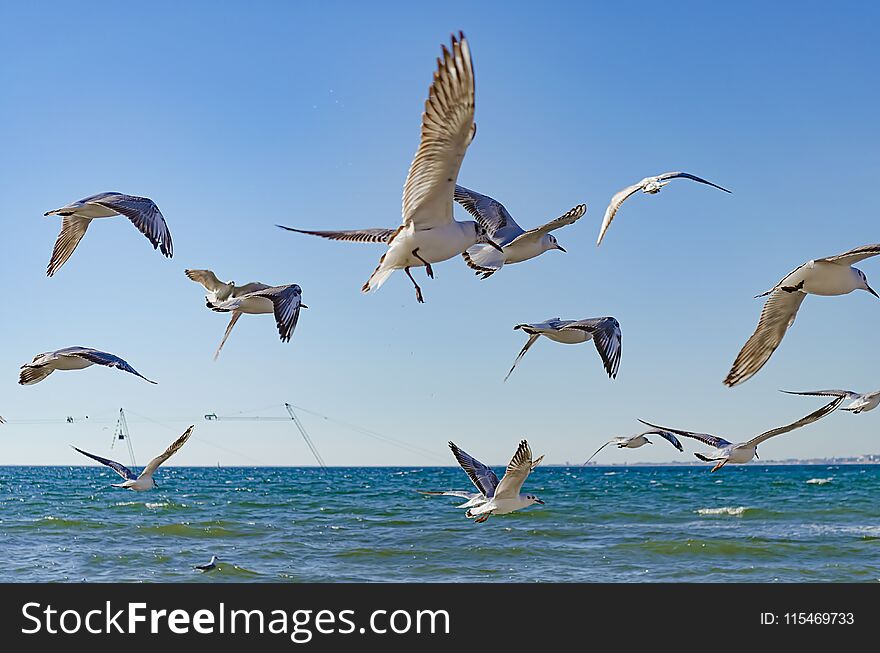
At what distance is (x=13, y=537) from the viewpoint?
19438 millimetres

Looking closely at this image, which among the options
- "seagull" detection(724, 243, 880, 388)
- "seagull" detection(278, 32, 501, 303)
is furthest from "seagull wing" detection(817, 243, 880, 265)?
"seagull" detection(278, 32, 501, 303)

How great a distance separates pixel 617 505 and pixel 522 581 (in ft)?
43.0

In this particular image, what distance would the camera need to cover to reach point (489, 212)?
8.30 m

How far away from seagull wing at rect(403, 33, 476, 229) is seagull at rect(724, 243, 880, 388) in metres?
2.38

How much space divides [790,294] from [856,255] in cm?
81

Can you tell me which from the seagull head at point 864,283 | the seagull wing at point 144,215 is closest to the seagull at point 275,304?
the seagull wing at point 144,215

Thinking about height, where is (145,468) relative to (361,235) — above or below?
below

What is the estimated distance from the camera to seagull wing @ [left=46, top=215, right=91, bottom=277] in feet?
29.2

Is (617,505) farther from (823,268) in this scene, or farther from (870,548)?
(823,268)

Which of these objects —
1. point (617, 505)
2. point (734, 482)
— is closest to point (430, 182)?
point (617, 505)

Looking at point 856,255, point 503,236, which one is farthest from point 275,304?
point 856,255

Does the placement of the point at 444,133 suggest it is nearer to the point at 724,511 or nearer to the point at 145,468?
the point at 145,468
